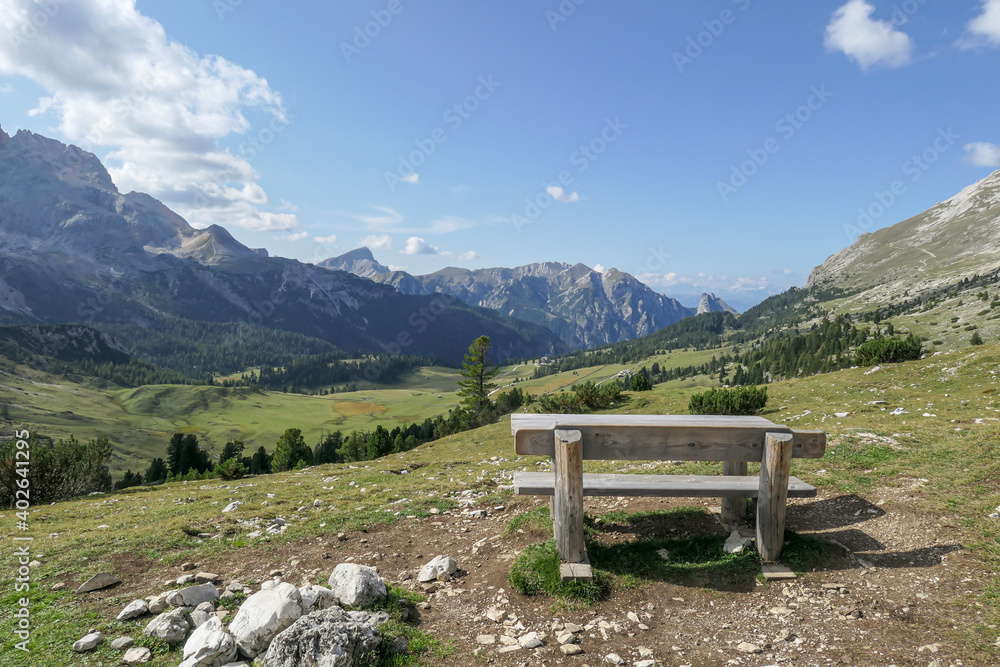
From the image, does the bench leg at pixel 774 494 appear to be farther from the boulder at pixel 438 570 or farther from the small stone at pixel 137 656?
the small stone at pixel 137 656

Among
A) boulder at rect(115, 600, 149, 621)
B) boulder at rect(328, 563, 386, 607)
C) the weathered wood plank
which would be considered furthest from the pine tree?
boulder at rect(115, 600, 149, 621)

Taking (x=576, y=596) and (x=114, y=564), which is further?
(x=114, y=564)

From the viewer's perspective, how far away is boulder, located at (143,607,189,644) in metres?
6.34

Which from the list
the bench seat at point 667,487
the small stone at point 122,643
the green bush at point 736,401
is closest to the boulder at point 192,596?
the small stone at point 122,643

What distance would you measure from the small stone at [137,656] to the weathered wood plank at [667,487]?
597 centimetres

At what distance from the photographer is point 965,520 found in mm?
8586

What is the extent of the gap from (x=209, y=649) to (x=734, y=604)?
7755 millimetres

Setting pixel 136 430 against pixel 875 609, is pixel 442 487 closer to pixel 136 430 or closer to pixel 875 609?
pixel 875 609

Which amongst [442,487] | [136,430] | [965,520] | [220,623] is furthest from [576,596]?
[136,430]

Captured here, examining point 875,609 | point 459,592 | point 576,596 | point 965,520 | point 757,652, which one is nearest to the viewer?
point 757,652

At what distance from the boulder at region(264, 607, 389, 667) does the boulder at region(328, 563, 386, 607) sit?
1040 millimetres

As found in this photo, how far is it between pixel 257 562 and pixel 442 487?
725 centimetres

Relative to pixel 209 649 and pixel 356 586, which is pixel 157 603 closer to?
pixel 209 649

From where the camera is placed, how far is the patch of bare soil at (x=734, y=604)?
593 cm
